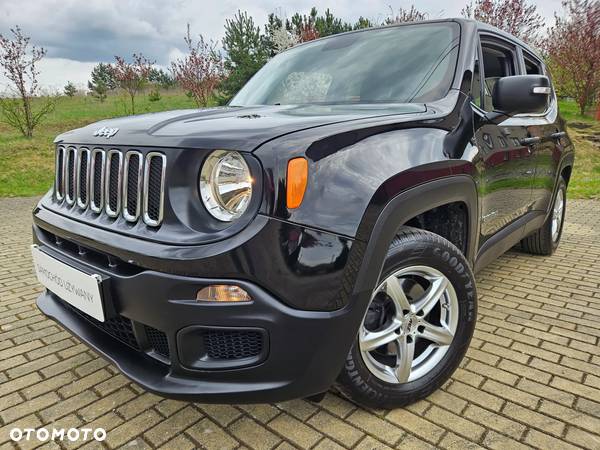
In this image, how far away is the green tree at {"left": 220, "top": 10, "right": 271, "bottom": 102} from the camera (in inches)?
790

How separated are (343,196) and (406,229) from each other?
449mm

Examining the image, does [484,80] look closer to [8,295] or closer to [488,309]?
[488,309]

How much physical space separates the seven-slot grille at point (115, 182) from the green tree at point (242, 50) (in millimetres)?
18590

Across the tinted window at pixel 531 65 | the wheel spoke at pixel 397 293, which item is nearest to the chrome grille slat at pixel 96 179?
the wheel spoke at pixel 397 293

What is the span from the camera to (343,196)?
154 cm

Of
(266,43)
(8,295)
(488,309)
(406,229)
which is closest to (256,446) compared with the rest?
(406,229)

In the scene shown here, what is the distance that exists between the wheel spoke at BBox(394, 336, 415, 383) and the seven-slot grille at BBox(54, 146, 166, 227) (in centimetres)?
113

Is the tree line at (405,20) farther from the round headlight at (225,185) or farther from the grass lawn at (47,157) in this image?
the round headlight at (225,185)

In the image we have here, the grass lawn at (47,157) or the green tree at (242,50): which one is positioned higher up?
the green tree at (242,50)

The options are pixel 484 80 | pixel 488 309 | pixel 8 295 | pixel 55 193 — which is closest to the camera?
pixel 55 193

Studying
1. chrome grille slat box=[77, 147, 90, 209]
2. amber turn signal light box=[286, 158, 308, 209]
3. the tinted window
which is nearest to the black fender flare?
amber turn signal light box=[286, 158, 308, 209]

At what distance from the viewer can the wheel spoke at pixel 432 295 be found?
6.42 ft

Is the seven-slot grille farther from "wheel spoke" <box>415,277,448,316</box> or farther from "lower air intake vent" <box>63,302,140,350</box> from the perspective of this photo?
"wheel spoke" <box>415,277,448,316</box>

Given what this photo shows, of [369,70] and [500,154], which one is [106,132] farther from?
[500,154]
